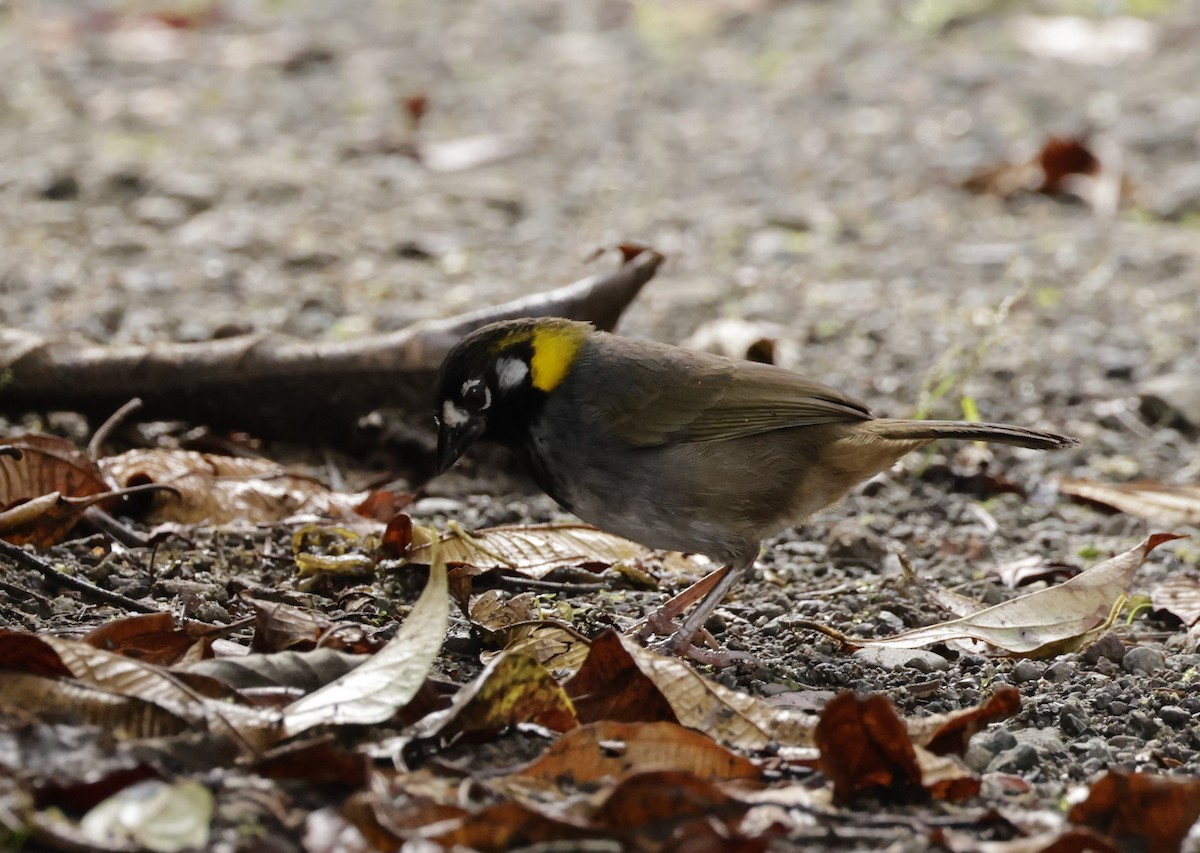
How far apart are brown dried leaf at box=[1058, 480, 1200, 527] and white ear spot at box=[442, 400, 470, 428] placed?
2439 millimetres

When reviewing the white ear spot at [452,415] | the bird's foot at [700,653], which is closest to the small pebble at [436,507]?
the white ear spot at [452,415]

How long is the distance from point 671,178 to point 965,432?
17.9 ft

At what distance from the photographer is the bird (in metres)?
4.30

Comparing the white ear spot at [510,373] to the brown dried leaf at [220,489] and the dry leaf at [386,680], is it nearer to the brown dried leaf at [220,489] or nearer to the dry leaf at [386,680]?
the brown dried leaf at [220,489]

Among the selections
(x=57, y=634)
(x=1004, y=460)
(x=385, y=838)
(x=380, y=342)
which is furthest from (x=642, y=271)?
(x=385, y=838)

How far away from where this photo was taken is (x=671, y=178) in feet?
31.3

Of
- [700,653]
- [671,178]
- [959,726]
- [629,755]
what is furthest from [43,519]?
[671,178]

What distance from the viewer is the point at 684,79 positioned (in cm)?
1166

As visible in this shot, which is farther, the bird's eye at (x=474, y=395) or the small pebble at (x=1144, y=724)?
the bird's eye at (x=474, y=395)

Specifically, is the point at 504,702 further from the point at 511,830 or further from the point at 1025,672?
the point at 1025,672

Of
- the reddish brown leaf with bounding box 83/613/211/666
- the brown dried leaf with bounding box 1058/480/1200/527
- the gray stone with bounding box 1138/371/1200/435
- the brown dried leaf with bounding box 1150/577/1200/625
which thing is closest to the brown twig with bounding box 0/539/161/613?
the reddish brown leaf with bounding box 83/613/211/666

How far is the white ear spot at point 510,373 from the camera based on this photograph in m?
4.32

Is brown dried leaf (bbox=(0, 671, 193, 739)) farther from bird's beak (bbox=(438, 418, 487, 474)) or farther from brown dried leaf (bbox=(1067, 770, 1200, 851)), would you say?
brown dried leaf (bbox=(1067, 770, 1200, 851))

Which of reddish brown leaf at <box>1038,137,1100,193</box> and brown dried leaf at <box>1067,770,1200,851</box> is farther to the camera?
reddish brown leaf at <box>1038,137,1100,193</box>
